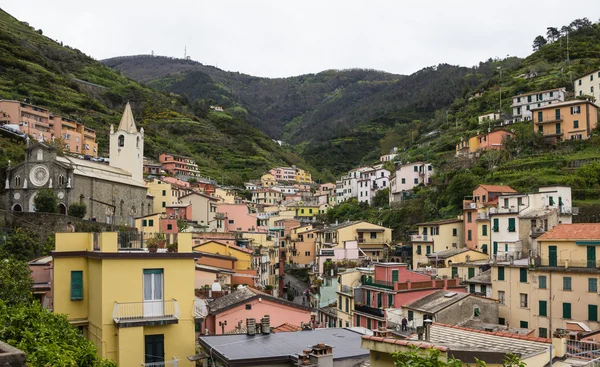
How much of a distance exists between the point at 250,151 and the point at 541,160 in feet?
328

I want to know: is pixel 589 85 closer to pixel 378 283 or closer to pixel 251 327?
pixel 378 283

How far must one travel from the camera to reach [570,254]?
33188mm

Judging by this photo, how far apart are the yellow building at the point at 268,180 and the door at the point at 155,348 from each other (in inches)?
4560

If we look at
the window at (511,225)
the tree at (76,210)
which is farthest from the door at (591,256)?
the tree at (76,210)

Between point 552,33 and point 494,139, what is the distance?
270ft

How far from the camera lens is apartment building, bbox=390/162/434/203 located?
83500 mm

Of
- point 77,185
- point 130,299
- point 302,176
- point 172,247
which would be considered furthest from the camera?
point 302,176

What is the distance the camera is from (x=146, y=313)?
1570 cm

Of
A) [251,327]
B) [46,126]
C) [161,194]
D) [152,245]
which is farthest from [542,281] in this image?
[46,126]

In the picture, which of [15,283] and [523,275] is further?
[523,275]

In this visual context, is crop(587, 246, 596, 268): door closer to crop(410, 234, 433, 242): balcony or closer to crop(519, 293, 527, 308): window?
crop(519, 293, 527, 308): window

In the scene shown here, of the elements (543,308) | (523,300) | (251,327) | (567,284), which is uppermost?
(251,327)

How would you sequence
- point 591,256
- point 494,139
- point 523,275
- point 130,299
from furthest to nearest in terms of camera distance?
point 494,139
point 523,275
point 591,256
point 130,299

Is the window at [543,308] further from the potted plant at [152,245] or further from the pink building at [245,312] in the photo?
the potted plant at [152,245]
